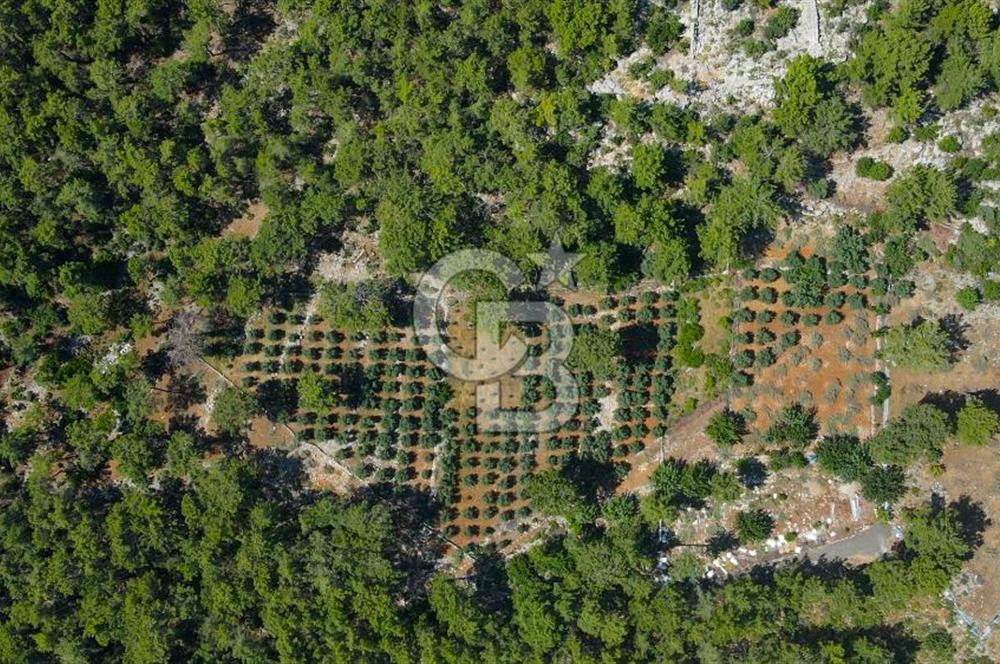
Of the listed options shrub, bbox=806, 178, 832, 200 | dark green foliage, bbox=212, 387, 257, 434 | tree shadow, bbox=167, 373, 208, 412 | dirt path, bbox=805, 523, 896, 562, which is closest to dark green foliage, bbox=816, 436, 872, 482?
dirt path, bbox=805, 523, 896, 562

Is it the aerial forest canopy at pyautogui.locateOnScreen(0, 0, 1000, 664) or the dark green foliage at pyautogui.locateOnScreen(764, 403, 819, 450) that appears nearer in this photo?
the aerial forest canopy at pyautogui.locateOnScreen(0, 0, 1000, 664)

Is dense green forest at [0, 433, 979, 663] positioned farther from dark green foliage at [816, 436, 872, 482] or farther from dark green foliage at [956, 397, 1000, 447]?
dark green foliage at [956, 397, 1000, 447]

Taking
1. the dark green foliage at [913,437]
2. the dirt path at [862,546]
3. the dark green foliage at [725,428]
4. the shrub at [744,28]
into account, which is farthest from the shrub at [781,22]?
the dirt path at [862,546]

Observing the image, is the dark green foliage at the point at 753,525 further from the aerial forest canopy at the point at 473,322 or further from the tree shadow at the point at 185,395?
the tree shadow at the point at 185,395

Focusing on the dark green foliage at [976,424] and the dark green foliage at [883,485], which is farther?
the dark green foliage at [883,485]

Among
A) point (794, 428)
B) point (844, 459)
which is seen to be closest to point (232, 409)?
point (794, 428)

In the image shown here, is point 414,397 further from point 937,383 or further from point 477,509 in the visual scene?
point 937,383

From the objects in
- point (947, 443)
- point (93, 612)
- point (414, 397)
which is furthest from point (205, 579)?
point (947, 443)

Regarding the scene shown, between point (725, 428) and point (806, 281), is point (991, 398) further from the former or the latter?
point (725, 428)

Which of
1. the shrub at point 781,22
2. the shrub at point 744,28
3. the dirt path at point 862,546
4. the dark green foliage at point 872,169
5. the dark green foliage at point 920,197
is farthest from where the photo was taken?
the shrub at point 744,28
